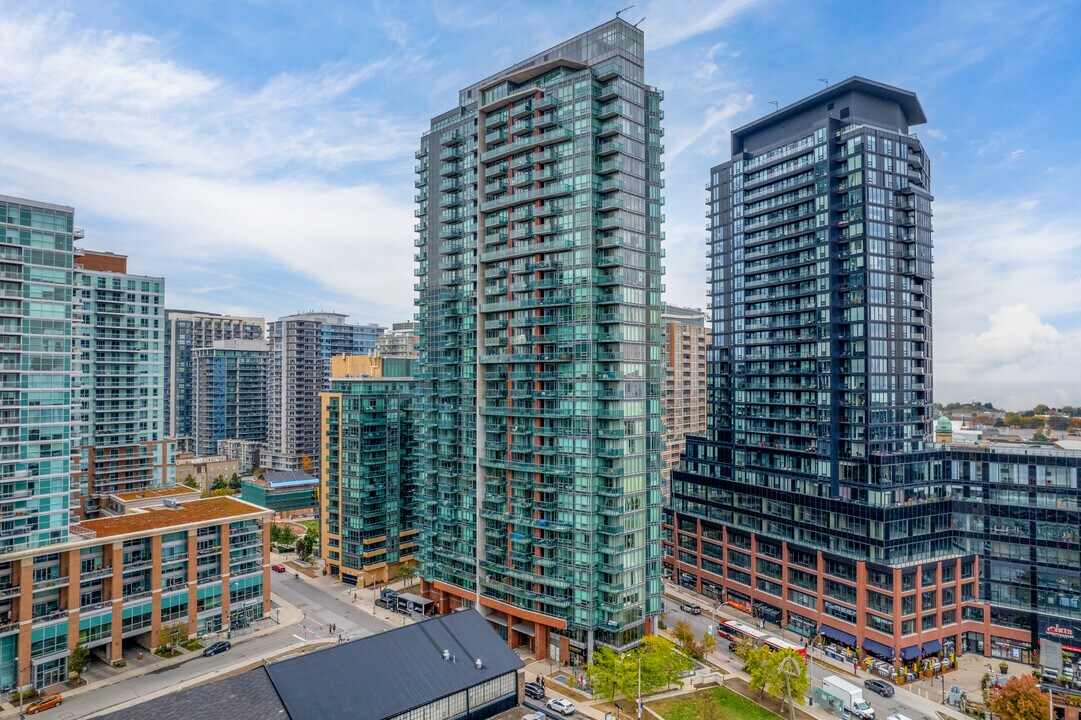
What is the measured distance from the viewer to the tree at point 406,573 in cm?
10945

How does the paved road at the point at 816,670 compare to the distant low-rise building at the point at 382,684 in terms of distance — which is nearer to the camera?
the distant low-rise building at the point at 382,684

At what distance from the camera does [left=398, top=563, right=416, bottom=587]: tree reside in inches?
4309

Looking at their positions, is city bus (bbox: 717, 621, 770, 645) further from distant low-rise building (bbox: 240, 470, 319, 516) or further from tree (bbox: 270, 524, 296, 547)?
distant low-rise building (bbox: 240, 470, 319, 516)

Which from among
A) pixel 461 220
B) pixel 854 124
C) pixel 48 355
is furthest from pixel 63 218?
pixel 854 124

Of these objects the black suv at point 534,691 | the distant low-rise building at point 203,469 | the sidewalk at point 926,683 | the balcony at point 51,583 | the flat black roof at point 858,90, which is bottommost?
the sidewalk at point 926,683

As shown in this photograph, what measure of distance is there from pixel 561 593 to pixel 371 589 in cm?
4515

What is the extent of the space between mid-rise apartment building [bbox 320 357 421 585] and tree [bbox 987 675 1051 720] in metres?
79.5

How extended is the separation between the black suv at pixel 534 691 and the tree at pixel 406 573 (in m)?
42.8

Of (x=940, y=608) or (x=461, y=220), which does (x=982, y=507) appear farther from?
(x=461, y=220)

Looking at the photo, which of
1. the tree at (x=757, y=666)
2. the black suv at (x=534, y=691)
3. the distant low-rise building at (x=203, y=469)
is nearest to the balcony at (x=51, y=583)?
the black suv at (x=534, y=691)

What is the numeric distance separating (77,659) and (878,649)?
95227 mm

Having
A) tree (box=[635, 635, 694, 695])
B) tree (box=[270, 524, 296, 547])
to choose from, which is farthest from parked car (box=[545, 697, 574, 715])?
tree (box=[270, 524, 296, 547])

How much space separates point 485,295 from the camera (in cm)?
Result: 8831

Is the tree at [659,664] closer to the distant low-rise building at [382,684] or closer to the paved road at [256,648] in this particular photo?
the distant low-rise building at [382,684]
